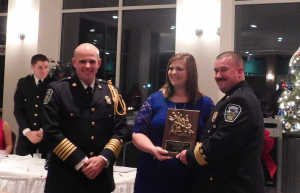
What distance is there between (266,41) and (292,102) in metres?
1.29

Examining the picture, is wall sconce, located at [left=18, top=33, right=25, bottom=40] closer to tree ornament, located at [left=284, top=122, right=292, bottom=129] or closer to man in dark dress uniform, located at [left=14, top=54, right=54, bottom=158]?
man in dark dress uniform, located at [left=14, top=54, right=54, bottom=158]

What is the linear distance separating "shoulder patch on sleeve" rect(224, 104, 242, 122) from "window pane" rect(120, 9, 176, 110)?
3780 mm

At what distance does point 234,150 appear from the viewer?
5.84 ft

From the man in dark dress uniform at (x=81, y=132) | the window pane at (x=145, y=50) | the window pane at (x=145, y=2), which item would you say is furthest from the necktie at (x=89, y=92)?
the window pane at (x=145, y=2)

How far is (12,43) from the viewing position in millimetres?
5648

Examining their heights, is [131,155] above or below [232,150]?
below

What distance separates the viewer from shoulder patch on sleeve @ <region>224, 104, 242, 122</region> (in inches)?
70.9

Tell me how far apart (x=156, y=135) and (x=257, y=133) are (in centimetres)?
61

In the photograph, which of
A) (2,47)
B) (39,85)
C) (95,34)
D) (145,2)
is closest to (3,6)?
(2,47)

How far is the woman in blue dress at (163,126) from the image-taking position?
2051mm

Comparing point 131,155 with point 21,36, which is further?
point 21,36

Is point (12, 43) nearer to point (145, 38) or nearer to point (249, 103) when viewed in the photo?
point (145, 38)

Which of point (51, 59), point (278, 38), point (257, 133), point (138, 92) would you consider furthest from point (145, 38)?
point (257, 133)

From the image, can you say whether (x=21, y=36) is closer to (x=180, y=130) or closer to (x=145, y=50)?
(x=145, y=50)
